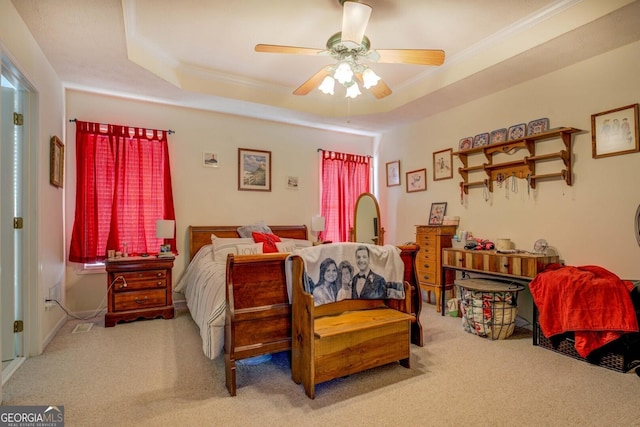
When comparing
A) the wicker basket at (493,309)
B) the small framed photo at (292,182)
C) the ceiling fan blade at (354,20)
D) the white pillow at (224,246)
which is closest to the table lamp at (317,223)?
the small framed photo at (292,182)

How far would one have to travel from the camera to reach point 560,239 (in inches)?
128

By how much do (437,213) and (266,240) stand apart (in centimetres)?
237

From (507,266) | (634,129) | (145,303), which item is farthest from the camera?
(145,303)

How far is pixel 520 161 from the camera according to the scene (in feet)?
11.4

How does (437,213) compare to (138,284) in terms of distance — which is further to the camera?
(437,213)

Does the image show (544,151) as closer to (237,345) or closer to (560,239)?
(560,239)

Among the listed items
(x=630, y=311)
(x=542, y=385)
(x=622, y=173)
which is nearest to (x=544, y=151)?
(x=622, y=173)

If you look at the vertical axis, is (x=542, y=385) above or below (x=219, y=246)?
below

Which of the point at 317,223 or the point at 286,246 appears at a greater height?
the point at 317,223

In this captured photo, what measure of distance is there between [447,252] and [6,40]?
4.28m

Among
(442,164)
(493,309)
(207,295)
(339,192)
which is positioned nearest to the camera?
(207,295)

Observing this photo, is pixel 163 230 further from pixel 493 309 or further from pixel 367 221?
pixel 493 309

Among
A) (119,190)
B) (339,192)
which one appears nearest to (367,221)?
(339,192)
